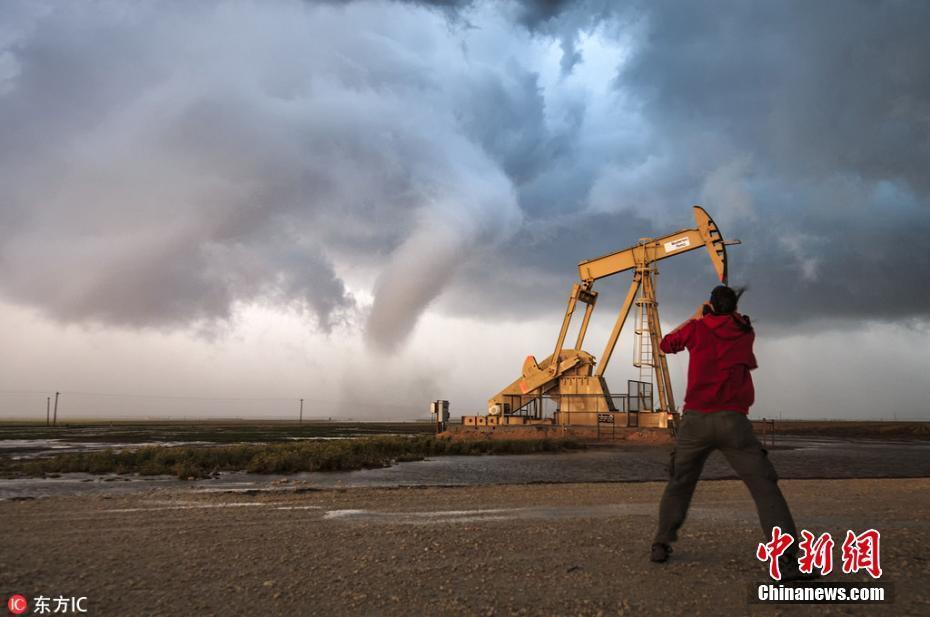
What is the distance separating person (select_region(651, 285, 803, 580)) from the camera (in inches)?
166

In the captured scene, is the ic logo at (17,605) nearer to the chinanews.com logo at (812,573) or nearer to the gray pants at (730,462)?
the gray pants at (730,462)

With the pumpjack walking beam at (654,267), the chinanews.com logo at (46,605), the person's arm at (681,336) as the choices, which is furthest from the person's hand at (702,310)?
the pumpjack walking beam at (654,267)

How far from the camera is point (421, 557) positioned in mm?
4988

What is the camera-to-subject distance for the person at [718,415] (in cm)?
422

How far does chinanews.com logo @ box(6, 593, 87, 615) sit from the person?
3.80 metres

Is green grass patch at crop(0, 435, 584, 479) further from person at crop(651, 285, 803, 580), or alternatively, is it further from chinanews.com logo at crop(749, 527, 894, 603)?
chinanews.com logo at crop(749, 527, 894, 603)

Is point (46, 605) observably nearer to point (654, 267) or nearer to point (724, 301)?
point (724, 301)

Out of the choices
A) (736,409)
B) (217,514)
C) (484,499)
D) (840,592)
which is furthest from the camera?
(484,499)

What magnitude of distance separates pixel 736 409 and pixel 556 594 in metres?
1.74

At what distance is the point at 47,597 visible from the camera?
3.98 m

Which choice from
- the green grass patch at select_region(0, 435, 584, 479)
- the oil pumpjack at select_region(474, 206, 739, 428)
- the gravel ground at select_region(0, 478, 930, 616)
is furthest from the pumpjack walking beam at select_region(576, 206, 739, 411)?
the gravel ground at select_region(0, 478, 930, 616)

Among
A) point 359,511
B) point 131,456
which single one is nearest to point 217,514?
point 359,511

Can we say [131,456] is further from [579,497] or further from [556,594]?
[556,594]

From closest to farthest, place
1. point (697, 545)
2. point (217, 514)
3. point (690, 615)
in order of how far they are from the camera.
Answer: point (690, 615) → point (697, 545) → point (217, 514)
